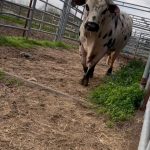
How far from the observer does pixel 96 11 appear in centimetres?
593

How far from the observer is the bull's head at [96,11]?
566 cm

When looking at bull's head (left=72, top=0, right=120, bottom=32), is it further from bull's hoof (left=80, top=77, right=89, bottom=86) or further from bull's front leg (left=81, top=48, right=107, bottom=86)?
bull's hoof (left=80, top=77, right=89, bottom=86)

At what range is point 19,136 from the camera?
321 cm

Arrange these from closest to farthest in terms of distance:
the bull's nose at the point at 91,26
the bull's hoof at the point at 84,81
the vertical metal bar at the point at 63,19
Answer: the bull's nose at the point at 91,26 → the bull's hoof at the point at 84,81 → the vertical metal bar at the point at 63,19

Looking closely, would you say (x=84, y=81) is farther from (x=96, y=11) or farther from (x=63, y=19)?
(x=63, y=19)

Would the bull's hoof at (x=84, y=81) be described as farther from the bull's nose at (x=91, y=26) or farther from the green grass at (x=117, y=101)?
the bull's nose at (x=91, y=26)

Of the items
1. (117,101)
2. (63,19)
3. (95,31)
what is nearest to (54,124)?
(117,101)

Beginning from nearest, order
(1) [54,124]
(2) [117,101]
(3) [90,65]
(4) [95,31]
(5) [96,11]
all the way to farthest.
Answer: (1) [54,124]
(2) [117,101]
(4) [95,31]
(5) [96,11]
(3) [90,65]

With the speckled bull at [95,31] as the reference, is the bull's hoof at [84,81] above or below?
below

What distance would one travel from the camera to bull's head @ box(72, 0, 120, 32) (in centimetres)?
566

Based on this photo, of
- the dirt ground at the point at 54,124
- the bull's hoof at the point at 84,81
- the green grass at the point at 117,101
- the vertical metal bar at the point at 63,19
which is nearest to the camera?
the dirt ground at the point at 54,124

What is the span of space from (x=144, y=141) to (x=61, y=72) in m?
4.59

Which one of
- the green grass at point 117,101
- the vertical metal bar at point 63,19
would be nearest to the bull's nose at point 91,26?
the green grass at point 117,101

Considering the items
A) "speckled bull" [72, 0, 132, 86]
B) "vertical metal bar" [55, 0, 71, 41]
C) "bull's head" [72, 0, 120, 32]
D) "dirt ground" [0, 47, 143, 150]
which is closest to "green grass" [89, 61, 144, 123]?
"dirt ground" [0, 47, 143, 150]
